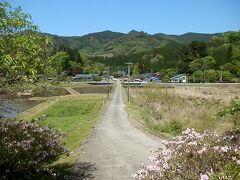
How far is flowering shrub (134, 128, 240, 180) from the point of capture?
655 cm

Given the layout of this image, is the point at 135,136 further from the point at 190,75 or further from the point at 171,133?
the point at 190,75

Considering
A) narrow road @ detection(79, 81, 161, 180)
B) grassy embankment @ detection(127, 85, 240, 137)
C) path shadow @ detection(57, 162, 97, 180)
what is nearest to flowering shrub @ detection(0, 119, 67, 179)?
path shadow @ detection(57, 162, 97, 180)

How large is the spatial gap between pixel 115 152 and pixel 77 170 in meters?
4.01

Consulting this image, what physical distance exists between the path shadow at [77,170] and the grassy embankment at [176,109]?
4.87 meters

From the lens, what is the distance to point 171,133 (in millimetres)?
25500

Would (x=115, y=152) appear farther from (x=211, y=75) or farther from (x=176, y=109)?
(x=211, y=75)

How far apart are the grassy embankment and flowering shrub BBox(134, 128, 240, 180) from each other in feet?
21.1

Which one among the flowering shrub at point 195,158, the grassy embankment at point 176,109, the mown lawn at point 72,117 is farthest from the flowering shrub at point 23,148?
the mown lawn at point 72,117

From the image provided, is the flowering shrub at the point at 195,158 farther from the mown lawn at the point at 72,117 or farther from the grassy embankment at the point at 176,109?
the mown lawn at the point at 72,117

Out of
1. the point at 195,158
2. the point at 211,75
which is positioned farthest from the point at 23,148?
the point at 211,75

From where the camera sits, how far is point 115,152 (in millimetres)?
18406

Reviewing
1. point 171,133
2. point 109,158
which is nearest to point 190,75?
point 171,133

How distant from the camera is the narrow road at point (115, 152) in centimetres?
1430

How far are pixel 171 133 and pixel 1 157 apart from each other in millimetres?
15464
